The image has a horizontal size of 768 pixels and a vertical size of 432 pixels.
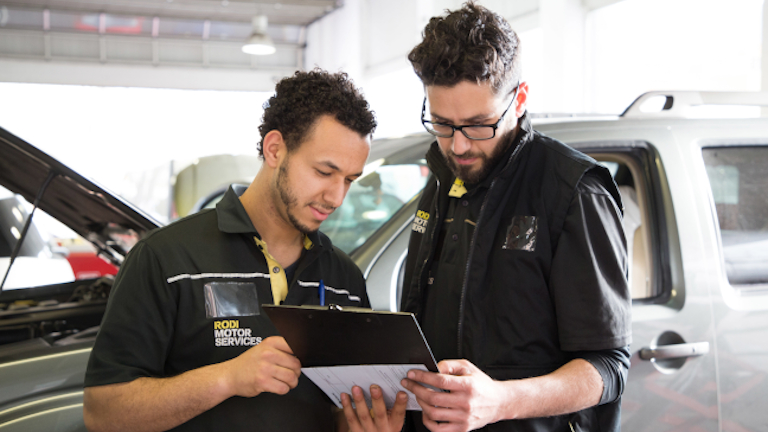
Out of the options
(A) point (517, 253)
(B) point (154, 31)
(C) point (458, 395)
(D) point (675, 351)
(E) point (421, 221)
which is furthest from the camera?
(B) point (154, 31)

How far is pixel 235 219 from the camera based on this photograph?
1464mm

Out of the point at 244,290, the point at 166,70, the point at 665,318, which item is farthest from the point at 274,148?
the point at 166,70

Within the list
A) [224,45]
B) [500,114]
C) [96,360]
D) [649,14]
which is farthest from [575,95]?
[224,45]

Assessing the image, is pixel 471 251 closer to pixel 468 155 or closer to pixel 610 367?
pixel 468 155

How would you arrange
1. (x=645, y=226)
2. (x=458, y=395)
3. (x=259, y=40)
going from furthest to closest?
(x=259, y=40), (x=645, y=226), (x=458, y=395)

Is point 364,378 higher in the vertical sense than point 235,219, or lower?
lower

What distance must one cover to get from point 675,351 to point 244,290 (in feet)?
4.35

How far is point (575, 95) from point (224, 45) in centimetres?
878

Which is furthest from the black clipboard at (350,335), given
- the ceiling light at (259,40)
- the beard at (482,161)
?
the ceiling light at (259,40)

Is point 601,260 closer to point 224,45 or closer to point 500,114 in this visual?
point 500,114

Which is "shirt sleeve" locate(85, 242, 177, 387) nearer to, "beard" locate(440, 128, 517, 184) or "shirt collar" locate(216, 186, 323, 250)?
"shirt collar" locate(216, 186, 323, 250)

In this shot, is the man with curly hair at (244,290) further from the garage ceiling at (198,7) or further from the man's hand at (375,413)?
the garage ceiling at (198,7)

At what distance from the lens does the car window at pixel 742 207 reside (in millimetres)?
2182

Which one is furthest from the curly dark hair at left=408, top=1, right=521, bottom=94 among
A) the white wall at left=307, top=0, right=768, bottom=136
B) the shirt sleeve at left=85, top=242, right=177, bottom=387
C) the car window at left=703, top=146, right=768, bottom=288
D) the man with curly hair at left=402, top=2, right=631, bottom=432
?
the white wall at left=307, top=0, right=768, bottom=136
